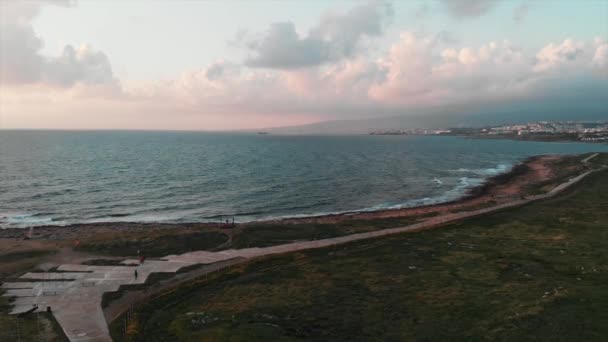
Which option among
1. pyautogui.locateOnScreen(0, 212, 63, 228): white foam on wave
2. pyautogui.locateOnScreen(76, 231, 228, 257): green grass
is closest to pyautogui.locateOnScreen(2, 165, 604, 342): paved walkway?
pyautogui.locateOnScreen(76, 231, 228, 257): green grass

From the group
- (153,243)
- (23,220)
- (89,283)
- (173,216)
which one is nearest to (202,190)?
(173,216)

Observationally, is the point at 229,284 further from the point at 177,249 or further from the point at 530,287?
the point at 530,287

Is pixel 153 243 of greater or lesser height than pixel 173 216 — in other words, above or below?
above

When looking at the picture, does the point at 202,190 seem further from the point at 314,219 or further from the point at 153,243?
the point at 153,243

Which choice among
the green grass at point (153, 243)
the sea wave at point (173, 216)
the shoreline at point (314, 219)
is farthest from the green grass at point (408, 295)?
the sea wave at point (173, 216)

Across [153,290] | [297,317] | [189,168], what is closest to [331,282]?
[297,317]

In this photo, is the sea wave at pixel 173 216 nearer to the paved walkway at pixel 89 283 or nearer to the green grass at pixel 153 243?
the green grass at pixel 153 243
